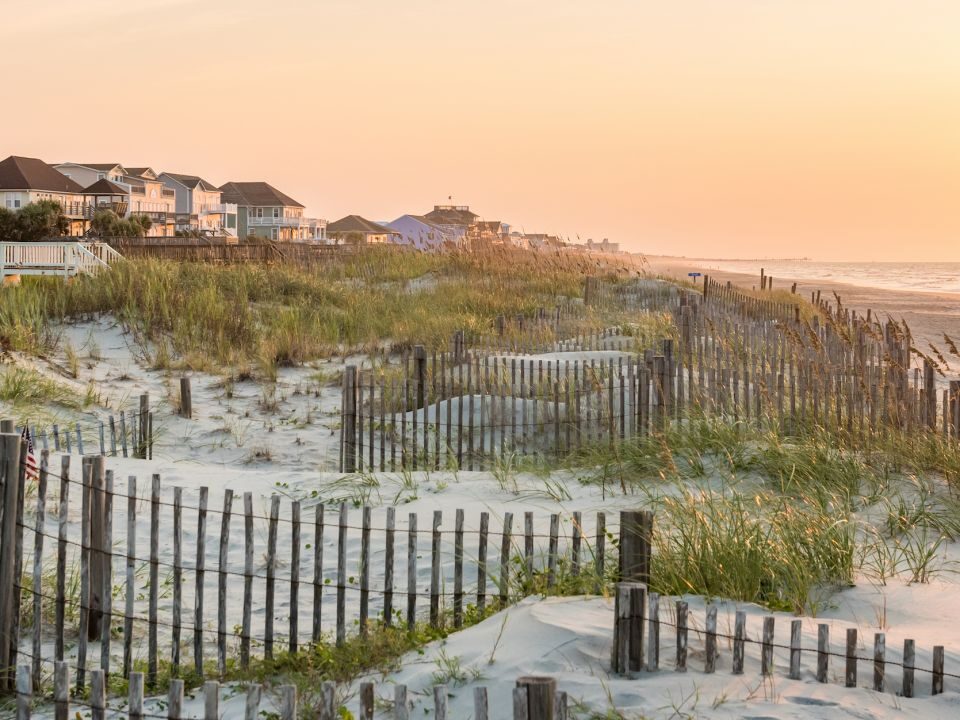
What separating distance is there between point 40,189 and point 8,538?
2975 inches

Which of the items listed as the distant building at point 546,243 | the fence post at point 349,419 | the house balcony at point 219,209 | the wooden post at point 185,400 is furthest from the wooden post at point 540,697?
the house balcony at point 219,209

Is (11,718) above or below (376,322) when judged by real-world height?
below

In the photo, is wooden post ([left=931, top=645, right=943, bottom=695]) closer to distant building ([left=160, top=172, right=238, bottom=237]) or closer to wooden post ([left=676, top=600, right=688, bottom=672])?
wooden post ([left=676, top=600, right=688, bottom=672])

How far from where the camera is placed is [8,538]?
4656 mm

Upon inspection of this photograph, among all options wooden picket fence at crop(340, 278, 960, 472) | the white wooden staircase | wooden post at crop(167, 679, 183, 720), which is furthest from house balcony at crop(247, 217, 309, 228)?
wooden post at crop(167, 679, 183, 720)

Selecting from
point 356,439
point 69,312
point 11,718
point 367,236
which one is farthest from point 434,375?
point 367,236

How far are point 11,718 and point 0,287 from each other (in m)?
13.8

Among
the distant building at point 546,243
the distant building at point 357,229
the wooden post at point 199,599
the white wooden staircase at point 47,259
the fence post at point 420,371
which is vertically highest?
the distant building at point 357,229

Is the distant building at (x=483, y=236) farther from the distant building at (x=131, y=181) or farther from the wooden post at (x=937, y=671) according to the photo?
the distant building at (x=131, y=181)

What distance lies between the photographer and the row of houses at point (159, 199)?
73.4m

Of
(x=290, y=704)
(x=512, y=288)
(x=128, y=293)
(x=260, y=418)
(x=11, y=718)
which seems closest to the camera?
(x=290, y=704)

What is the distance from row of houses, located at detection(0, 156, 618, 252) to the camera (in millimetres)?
73438

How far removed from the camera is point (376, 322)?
679 inches

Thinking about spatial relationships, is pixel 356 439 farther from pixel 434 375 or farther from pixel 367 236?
pixel 367 236
